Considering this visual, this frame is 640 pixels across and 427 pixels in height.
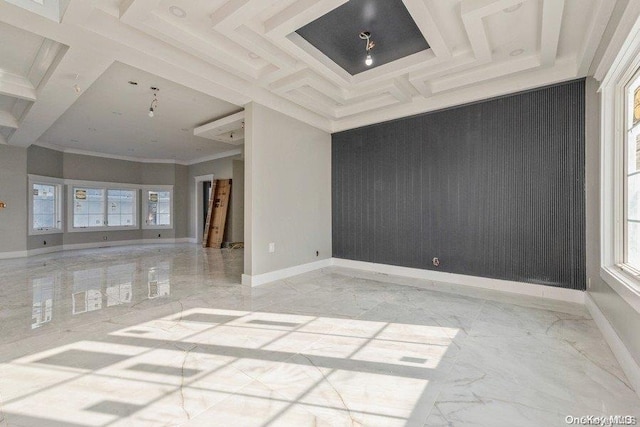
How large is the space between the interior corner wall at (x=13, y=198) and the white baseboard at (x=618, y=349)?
1051 centimetres

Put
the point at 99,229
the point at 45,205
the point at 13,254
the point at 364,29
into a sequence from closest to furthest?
the point at 364,29 → the point at 13,254 → the point at 45,205 → the point at 99,229

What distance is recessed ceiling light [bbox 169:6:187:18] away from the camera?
2.63m

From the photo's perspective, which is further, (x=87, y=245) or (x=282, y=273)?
(x=87, y=245)

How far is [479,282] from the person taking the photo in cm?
414

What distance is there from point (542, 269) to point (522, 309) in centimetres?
82

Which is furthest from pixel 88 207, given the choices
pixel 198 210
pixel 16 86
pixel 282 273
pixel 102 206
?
pixel 282 273

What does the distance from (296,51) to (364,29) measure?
2.52ft

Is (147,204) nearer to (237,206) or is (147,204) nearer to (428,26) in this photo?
(237,206)

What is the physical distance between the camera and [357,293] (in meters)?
3.90

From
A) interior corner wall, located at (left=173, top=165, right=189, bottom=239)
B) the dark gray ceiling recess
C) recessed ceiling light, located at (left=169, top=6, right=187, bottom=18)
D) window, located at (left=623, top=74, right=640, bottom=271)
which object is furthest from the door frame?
window, located at (left=623, top=74, right=640, bottom=271)

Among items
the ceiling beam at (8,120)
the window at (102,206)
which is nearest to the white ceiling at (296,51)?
the ceiling beam at (8,120)

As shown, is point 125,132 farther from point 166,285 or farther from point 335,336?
point 335,336

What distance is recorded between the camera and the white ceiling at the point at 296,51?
8.39ft

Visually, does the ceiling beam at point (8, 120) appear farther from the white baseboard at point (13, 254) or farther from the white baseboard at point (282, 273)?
the white baseboard at point (282, 273)
